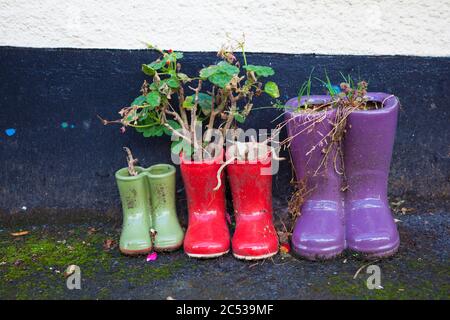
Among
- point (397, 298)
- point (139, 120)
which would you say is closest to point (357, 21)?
point (139, 120)

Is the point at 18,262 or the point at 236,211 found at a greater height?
the point at 236,211

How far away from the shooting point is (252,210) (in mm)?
2160

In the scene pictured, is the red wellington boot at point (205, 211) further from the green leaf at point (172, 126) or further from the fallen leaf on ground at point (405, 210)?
the fallen leaf on ground at point (405, 210)

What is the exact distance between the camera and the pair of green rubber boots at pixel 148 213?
7.11ft

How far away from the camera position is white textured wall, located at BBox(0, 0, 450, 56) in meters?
2.27

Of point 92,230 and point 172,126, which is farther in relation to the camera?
point 92,230

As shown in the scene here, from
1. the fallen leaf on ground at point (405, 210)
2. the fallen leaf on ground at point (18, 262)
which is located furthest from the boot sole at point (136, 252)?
the fallen leaf on ground at point (405, 210)

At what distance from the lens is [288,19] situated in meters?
2.28

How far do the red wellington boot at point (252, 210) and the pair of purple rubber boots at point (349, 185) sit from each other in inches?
4.6

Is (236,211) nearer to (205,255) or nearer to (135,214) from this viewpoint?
(205,255)

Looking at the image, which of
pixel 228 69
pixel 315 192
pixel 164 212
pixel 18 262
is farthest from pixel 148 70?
pixel 18 262

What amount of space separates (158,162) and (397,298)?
117 centimetres

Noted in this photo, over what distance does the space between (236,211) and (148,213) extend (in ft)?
1.18

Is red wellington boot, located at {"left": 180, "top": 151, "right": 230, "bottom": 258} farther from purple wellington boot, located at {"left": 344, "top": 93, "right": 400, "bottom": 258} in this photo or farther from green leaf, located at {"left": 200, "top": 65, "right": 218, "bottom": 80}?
purple wellington boot, located at {"left": 344, "top": 93, "right": 400, "bottom": 258}
